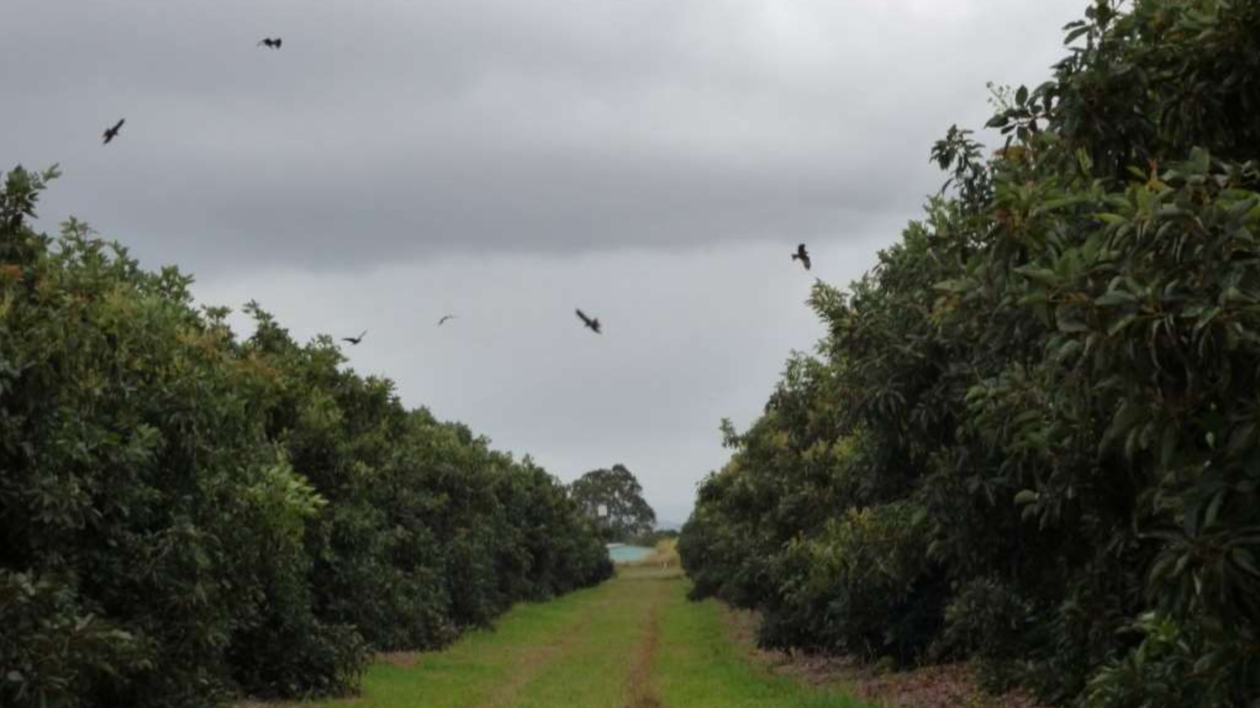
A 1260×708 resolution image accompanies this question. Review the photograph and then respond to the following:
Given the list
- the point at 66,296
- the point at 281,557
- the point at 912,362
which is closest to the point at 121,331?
the point at 66,296

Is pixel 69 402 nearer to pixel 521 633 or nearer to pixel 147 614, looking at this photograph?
pixel 147 614

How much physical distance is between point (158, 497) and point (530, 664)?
15.8 metres

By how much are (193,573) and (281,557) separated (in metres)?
2.32

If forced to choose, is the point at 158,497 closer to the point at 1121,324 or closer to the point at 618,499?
the point at 1121,324

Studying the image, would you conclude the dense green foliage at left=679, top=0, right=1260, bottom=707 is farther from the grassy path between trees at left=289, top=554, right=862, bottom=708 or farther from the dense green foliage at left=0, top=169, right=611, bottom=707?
the dense green foliage at left=0, top=169, right=611, bottom=707

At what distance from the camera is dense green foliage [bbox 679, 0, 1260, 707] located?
5.32 m

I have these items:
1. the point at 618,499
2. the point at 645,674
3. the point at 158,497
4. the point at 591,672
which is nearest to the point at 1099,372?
the point at 158,497

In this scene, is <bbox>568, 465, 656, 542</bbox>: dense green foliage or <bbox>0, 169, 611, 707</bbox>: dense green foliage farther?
<bbox>568, 465, 656, 542</bbox>: dense green foliage

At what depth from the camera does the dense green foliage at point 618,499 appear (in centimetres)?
15400

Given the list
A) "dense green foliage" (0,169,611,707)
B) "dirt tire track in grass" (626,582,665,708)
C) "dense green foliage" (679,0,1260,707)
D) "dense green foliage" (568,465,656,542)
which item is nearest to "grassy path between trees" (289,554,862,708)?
"dirt tire track in grass" (626,582,665,708)

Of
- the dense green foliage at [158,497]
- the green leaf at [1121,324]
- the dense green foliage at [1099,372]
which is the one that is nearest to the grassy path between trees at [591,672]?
the dense green foliage at [158,497]

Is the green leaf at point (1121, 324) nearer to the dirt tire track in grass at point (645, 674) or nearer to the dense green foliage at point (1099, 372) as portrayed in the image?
the dense green foliage at point (1099, 372)

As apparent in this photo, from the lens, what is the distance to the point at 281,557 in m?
16.7

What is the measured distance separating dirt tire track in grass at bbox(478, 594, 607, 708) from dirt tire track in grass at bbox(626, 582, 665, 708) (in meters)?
1.90
